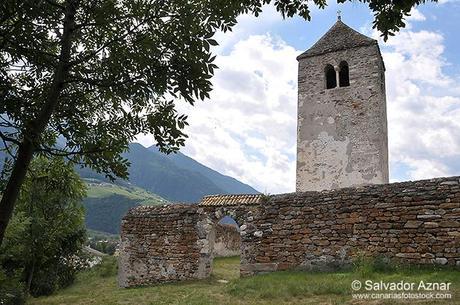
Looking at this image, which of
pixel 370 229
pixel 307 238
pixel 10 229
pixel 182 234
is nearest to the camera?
pixel 370 229

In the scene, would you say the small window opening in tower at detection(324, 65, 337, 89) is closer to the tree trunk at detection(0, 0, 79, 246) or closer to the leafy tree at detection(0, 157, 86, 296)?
the leafy tree at detection(0, 157, 86, 296)

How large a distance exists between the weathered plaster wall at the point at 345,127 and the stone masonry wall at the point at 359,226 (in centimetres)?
601

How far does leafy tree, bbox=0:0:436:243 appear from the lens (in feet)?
12.0

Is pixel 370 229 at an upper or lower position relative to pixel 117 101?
lower

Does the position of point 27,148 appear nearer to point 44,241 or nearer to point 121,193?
point 44,241

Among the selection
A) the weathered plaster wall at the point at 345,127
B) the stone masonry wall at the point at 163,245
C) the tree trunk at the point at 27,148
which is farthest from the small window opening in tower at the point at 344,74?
the tree trunk at the point at 27,148

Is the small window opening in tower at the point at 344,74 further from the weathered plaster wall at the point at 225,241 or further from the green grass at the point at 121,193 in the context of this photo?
the green grass at the point at 121,193

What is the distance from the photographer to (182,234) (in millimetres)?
13625

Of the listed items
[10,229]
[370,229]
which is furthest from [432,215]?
[10,229]

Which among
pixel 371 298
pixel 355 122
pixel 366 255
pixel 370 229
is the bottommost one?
pixel 371 298

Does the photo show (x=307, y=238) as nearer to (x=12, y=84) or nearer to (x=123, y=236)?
(x=123, y=236)

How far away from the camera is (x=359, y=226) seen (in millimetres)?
10102

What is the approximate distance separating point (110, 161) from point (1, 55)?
155cm

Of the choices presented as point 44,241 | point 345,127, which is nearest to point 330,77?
point 345,127
